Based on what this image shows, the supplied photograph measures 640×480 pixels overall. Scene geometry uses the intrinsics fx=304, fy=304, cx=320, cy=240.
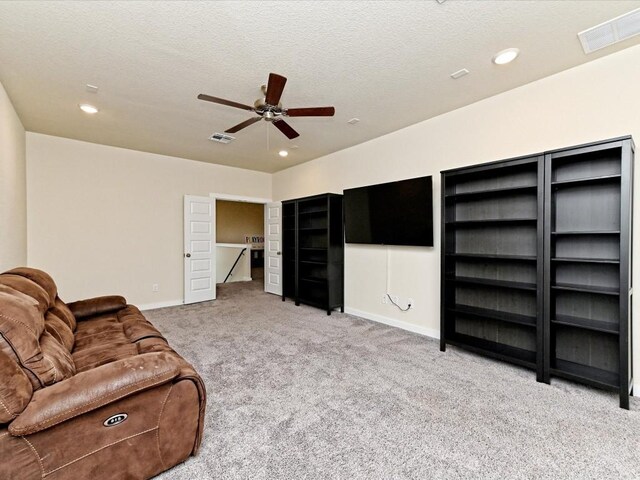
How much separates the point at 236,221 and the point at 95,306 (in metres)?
6.10

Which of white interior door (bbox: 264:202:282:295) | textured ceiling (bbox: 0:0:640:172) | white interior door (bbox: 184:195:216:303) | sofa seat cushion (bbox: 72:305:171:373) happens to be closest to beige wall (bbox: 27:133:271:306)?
white interior door (bbox: 184:195:216:303)

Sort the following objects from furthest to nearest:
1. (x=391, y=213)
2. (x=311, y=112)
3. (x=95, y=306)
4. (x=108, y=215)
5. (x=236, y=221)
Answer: (x=236, y=221) < (x=108, y=215) < (x=391, y=213) < (x=95, y=306) < (x=311, y=112)

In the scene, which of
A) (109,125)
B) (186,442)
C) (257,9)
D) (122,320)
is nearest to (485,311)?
(186,442)

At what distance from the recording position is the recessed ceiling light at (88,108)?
10.9 feet

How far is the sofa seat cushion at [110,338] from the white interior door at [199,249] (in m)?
2.50

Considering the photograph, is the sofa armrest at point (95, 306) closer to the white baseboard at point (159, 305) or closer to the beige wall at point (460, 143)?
the white baseboard at point (159, 305)

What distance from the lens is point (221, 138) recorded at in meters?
4.42

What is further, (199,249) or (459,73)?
(199,249)

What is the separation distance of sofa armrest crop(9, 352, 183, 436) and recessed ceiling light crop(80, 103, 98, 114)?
3151 millimetres

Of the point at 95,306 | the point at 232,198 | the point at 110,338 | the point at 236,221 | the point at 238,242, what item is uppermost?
the point at 232,198

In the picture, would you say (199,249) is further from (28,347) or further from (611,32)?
(611,32)

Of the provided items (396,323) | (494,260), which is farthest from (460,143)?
(396,323)

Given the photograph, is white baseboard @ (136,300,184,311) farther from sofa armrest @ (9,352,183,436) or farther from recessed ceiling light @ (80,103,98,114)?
sofa armrest @ (9,352,183,436)

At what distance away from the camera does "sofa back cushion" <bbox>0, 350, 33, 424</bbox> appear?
1221mm
